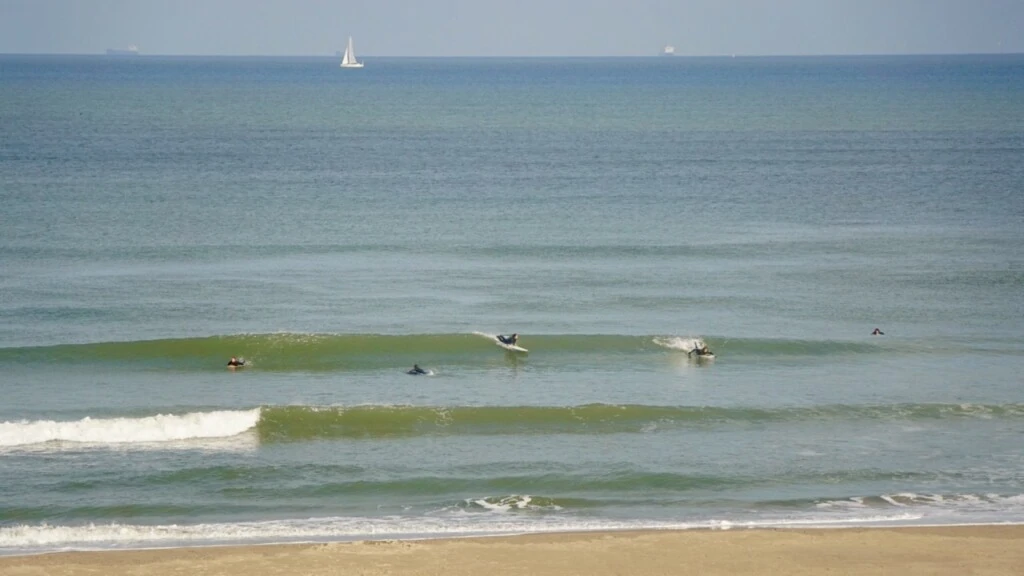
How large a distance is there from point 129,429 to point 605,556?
12.4 metres

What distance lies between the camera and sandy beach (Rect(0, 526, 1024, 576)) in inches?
788

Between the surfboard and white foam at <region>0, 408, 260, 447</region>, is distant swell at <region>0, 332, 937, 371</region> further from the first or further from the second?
white foam at <region>0, 408, 260, 447</region>

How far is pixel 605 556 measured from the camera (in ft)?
68.1

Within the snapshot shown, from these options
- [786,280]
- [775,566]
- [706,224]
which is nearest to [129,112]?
[706,224]

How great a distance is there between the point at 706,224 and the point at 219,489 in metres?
34.0

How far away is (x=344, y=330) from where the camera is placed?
36.8m

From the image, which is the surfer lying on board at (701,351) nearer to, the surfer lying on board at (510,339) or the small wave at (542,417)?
the small wave at (542,417)

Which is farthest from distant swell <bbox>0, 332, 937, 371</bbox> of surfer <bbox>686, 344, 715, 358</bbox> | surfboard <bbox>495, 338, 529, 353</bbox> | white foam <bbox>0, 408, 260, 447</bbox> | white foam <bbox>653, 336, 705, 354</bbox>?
white foam <bbox>0, 408, 260, 447</bbox>

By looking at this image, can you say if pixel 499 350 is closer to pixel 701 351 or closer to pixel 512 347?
pixel 512 347

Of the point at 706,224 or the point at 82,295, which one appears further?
the point at 706,224

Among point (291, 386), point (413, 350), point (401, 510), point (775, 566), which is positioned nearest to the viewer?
point (775, 566)

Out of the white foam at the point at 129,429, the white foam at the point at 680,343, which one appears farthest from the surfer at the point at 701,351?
the white foam at the point at 129,429

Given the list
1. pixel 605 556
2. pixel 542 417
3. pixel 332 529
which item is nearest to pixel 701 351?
pixel 542 417

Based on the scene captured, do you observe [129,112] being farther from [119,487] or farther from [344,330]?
[119,487]
